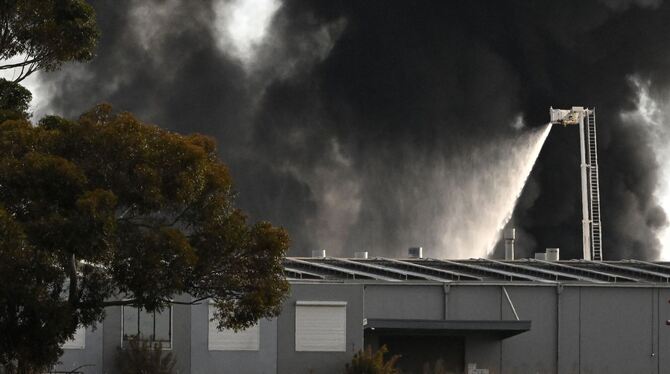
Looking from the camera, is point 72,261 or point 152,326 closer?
point 72,261

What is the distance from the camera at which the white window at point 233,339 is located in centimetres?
5588

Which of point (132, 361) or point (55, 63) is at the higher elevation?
point (55, 63)

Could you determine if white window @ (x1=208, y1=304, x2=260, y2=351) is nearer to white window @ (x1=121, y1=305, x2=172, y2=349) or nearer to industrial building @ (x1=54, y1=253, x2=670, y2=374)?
industrial building @ (x1=54, y1=253, x2=670, y2=374)

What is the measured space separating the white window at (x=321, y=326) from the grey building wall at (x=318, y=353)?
0.17 meters

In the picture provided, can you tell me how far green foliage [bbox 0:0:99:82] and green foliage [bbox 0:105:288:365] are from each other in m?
2.18

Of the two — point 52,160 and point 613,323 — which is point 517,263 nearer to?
point 613,323

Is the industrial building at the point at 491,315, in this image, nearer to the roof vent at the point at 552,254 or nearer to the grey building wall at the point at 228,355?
the grey building wall at the point at 228,355

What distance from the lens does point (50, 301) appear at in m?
32.0

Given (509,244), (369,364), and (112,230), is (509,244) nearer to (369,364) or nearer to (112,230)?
(369,364)

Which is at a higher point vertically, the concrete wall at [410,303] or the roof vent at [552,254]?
the roof vent at [552,254]

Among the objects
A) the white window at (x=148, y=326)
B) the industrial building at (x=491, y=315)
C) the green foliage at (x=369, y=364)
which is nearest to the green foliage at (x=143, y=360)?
the white window at (x=148, y=326)

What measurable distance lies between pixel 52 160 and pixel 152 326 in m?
25.8

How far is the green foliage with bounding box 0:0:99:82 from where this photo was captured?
3425 cm

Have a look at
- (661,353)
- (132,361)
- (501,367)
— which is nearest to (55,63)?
(132,361)
